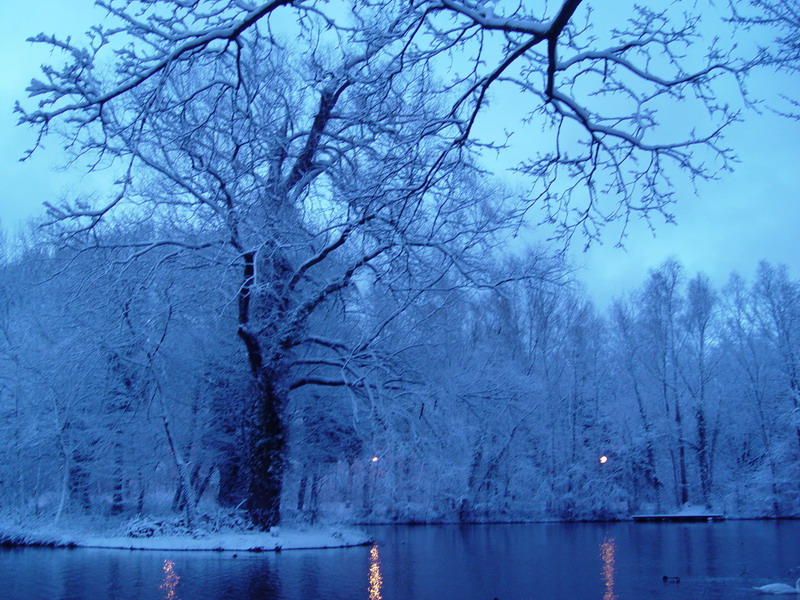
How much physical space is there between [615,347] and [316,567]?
31.2 metres

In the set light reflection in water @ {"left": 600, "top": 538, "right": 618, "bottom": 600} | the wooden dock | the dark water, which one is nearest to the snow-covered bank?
the dark water

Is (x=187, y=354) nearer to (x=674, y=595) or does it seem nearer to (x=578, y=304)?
(x=674, y=595)

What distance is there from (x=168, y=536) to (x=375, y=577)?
296 inches

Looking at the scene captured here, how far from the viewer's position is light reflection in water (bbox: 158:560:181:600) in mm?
9562

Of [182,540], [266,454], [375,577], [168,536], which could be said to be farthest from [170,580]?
[266,454]

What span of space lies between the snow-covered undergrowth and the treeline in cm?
70

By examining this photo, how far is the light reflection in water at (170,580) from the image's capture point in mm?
9562

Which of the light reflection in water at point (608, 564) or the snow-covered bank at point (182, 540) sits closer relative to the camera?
the light reflection in water at point (608, 564)

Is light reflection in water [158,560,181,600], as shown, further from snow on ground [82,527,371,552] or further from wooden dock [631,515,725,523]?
wooden dock [631,515,725,523]

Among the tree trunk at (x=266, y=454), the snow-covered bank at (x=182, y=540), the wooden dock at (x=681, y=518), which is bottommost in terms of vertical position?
the wooden dock at (x=681, y=518)

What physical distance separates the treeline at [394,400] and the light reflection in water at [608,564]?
14.5ft

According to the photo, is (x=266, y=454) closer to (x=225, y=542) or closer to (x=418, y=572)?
(x=225, y=542)

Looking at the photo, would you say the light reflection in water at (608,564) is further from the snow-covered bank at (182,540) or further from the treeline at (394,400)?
the snow-covered bank at (182,540)

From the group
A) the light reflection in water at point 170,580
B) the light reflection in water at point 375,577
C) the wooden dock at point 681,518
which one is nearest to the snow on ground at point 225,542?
the light reflection in water at point 375,577
